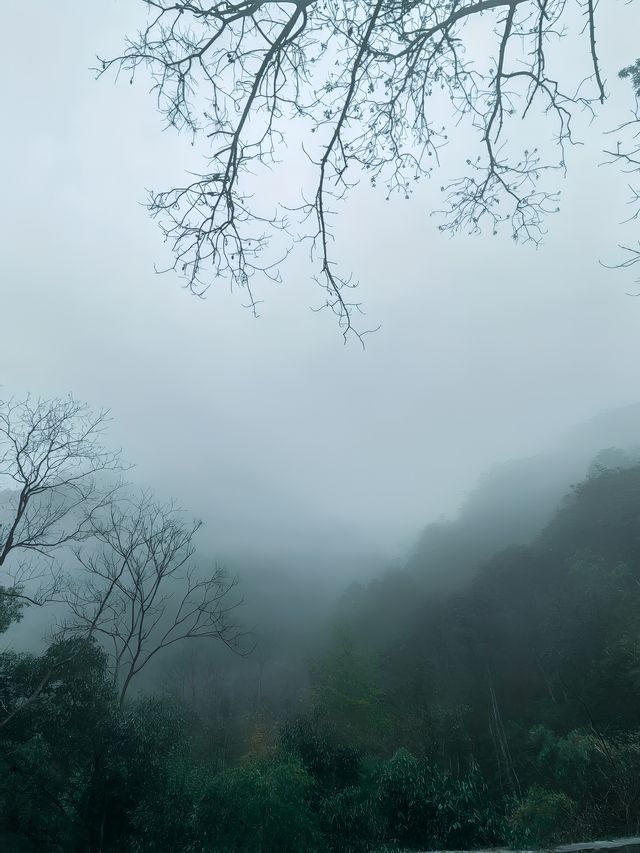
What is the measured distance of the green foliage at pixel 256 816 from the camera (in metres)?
10.5

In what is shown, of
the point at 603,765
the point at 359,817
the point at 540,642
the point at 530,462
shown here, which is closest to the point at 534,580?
the point at 540,642

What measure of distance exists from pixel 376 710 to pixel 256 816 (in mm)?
23770

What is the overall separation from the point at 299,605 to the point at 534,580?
1338 inches

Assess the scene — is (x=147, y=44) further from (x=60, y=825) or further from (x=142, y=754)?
(x=60, y=825)

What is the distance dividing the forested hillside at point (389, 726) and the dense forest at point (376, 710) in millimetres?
67

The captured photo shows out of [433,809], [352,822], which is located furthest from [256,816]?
[433,809]

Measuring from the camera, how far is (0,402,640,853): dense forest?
10.6 m

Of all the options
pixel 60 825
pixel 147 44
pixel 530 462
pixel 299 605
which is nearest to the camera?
pixel 147 44

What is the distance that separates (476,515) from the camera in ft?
205

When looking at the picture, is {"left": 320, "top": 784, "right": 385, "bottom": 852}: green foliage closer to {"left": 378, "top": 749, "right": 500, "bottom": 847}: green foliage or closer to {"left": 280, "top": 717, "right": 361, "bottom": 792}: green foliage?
{"left": 378, "top": 749, "right": 500, "bottom": 847}: green foliage

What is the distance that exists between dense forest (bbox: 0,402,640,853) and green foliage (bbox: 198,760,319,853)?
0.11 feet

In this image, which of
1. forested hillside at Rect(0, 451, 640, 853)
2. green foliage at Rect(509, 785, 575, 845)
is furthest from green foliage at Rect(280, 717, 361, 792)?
green foliage at Rect(509, 785, 575, 845)

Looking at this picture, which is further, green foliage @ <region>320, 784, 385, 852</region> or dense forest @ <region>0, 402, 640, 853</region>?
dense forest @ <region>0, 402, 640, 853</region>

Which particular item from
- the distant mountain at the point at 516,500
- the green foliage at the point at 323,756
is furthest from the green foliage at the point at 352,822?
the distant mountain at the point at 516,500
